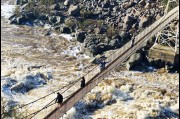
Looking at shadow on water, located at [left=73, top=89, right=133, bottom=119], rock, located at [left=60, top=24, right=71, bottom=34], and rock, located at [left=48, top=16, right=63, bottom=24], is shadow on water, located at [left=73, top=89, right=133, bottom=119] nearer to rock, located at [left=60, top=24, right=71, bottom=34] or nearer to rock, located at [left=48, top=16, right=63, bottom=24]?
rock, located at [left=60, top=24, right=71, bottom=34]

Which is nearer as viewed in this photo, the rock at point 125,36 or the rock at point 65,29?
the rock at point 125,36

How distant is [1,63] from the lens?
30.5m

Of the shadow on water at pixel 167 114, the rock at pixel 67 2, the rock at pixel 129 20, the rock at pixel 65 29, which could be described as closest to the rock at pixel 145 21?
the rock at pixel 129 20

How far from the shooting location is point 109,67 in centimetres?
2459

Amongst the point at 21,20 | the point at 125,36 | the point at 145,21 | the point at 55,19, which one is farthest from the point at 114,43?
the point at 21,20

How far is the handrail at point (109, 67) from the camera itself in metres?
19.7

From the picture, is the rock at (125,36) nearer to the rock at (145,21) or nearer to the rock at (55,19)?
the rock at (145,21)

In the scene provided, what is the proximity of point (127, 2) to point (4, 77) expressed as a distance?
58.7ft

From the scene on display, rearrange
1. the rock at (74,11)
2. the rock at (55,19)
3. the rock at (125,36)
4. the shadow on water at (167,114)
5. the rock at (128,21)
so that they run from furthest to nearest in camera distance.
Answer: the rock at (74,11), the rock at (55,19), the rock at (128,21), the rock at (125,36), the shadow on water at (167,114)

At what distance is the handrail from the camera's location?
19720mm

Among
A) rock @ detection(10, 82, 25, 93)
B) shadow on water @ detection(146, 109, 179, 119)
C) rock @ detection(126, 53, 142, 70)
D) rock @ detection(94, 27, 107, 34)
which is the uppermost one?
rock @ detection(94, 27, 107, 34)

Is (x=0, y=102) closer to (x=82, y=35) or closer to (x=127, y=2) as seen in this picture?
(x=82, y=35)

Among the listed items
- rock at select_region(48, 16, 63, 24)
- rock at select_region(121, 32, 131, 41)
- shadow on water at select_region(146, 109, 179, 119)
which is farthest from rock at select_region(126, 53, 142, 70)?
rock at select_region(48, 16, 63, 24)

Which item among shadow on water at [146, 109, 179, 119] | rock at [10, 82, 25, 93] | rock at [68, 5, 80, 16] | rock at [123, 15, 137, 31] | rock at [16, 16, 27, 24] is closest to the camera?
shadow on water at [146, 109, 179, 119]
